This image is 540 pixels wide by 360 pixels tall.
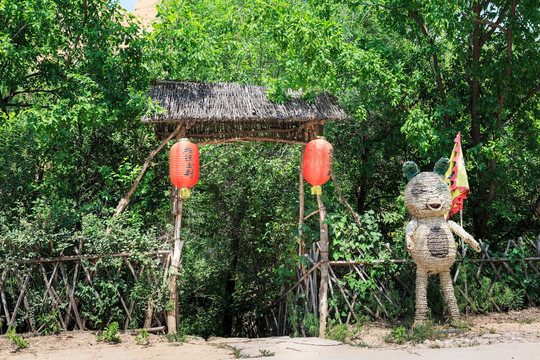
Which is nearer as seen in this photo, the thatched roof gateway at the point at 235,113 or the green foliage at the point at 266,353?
the green foliage at the point at 266,353

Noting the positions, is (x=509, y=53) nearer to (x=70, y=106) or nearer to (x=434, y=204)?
(x=434, y=204)

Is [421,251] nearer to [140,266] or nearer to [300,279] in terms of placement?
[300,279]

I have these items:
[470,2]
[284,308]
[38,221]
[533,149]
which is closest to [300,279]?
[284,308]

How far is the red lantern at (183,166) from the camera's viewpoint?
23.1 feet

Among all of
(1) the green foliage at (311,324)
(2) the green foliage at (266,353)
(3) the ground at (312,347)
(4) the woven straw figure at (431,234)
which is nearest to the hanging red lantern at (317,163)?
(4) the woven straw figure at (431,234)

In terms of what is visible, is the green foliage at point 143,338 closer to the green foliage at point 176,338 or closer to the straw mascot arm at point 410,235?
the green foliage at point 176,338

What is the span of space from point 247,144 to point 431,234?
4873mm

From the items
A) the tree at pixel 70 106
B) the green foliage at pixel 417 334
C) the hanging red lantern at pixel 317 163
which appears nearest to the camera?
the green foliage at pixel 417 334

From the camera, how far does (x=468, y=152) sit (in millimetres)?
8539

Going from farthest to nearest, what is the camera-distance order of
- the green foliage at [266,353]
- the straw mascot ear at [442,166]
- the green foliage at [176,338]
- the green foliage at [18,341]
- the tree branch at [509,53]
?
the tree branch at [509,53] → the straw mascot ear at [442,166] → the green foliage at [176,338] → the green foliage at [18,341] → the green foliage at [266,353]


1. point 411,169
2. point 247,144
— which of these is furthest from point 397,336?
point 247,144

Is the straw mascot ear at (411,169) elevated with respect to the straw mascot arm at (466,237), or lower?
elevated

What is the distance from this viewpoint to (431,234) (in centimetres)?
704

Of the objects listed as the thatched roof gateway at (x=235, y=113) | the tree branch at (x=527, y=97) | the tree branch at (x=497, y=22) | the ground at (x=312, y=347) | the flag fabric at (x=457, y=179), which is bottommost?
the ground at (x=312, y=347)
